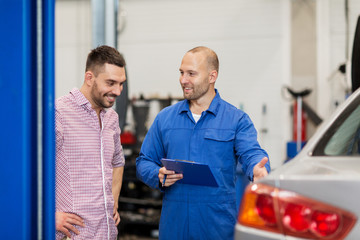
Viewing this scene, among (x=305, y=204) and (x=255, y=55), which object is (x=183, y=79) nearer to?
(x=305, y=204)

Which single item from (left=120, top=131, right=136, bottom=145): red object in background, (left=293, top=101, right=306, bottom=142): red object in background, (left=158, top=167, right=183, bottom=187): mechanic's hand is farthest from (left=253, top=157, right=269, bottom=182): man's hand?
(left=293, top=101, right=306, bottom=142): red object in background

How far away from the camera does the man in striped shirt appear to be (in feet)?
7.39

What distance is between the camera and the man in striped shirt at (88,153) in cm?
225

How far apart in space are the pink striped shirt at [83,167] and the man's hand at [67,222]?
0.03 meters

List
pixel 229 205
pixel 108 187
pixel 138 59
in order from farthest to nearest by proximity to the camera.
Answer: pixel 138 59 → pixel 229 205 → pixel 108 187

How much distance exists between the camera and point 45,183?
150cm

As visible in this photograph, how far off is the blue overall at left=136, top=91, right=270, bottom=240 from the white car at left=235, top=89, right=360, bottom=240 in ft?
3.81

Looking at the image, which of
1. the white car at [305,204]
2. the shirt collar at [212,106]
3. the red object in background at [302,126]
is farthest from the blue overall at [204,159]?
the red object in background at [302,126]

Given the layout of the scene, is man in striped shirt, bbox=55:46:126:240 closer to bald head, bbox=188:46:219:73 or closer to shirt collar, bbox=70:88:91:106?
shirt collar, bbox=70:88:91:106

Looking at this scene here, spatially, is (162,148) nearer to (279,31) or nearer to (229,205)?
(229,205)

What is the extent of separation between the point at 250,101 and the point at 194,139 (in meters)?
4.68
